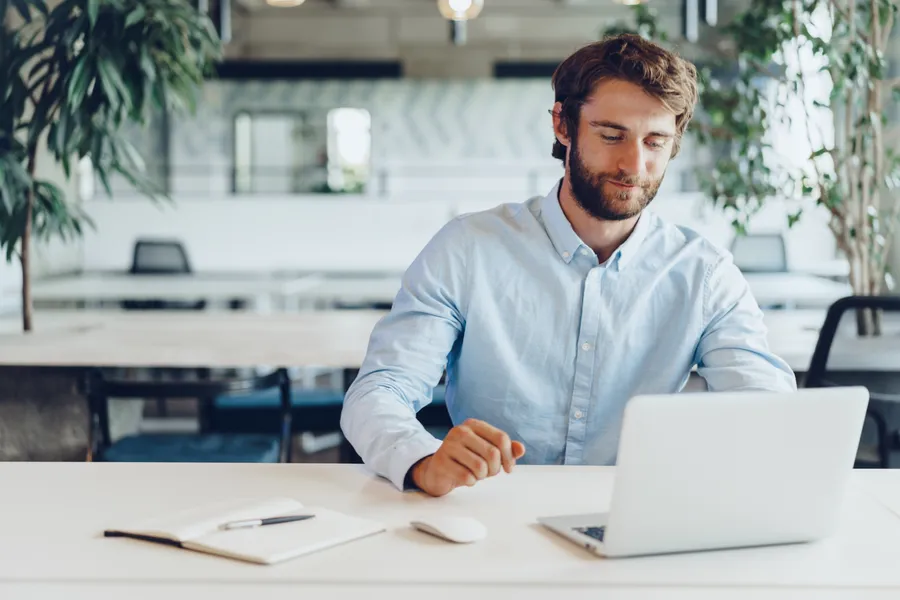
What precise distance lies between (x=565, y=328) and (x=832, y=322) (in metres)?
0.89

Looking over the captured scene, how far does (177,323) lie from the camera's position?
3.46 meters

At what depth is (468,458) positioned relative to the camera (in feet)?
4.04

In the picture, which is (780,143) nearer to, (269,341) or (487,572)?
(269,341)

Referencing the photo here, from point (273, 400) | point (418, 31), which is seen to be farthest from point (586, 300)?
point (418, 31)

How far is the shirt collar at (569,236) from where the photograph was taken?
5.57 feet

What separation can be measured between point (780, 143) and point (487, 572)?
9.74 metres

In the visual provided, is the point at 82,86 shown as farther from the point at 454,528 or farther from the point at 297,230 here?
the point at 297,230

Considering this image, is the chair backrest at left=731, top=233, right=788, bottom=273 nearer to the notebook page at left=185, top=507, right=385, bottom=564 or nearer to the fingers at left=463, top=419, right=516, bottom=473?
the fingers at left=463, top=419, right=516, bottom=473

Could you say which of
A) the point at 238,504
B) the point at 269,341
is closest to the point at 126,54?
the point at 269,341

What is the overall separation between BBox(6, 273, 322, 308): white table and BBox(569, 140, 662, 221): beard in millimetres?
3348

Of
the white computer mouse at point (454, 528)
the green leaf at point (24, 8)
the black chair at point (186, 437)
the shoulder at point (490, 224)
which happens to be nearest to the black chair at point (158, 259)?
the green leaf at point (24, 8)

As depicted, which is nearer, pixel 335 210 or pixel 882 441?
pixel 882 441

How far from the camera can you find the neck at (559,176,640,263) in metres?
1.71

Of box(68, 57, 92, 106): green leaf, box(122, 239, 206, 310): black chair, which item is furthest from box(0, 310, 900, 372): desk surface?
box(122, 239, 206, 310): black chair
